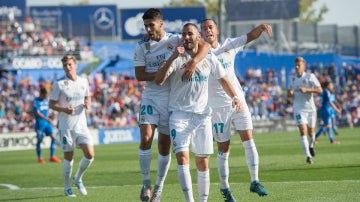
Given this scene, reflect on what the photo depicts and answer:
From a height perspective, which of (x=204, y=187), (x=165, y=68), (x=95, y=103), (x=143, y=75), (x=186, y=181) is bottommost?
(x=95, y=103)

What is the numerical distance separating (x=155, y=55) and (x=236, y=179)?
5.78m

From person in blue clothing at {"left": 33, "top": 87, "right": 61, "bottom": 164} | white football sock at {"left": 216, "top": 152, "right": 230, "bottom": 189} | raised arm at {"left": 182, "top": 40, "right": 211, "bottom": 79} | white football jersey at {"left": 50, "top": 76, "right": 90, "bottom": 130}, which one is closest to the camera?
raised arm at {"left": 182, "top": 40, "right": 211, "bottom": 79}

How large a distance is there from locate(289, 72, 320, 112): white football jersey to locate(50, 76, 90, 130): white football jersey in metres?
6.95

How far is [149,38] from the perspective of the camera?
11766 millimetres

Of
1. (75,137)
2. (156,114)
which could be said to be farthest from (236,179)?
(156,114)

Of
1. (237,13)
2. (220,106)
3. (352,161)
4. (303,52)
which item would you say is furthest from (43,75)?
(220,106)

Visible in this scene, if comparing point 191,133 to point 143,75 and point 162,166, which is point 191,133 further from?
point 143,75

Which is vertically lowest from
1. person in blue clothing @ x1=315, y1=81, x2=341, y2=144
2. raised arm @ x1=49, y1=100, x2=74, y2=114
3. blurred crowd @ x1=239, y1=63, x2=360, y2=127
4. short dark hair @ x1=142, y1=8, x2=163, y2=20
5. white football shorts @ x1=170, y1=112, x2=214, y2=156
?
blurred crowd @ x1=239, y1=63, x2=360, y2=127

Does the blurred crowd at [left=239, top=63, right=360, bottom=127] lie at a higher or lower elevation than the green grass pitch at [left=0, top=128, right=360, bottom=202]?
lower

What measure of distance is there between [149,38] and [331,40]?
59.5 metres

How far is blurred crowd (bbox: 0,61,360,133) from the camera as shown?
42219 millimetres

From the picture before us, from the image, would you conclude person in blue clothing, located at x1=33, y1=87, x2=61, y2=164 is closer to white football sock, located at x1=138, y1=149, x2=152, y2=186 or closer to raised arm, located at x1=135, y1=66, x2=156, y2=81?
white football sock, located at x1=138, y1=149, x2=152, y2=186

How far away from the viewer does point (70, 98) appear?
51.7 ft

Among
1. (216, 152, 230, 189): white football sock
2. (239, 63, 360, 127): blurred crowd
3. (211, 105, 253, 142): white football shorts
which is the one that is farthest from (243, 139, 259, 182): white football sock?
(239, 63, 360, 127): blurred crowd
